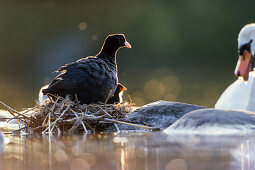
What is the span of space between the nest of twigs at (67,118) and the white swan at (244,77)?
1072 millimetres

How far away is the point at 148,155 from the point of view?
1985 millimetres

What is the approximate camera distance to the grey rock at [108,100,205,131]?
3.92 metres

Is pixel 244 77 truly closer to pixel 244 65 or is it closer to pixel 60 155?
pixel 244 65

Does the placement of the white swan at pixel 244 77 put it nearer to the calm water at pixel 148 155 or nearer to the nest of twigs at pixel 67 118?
the nest of twigs at pixel 67 118

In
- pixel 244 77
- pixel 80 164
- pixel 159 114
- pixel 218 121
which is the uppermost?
pixel 244 77

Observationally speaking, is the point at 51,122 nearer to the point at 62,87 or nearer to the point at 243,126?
the point at 62,87

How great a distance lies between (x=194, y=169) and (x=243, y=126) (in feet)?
4.81

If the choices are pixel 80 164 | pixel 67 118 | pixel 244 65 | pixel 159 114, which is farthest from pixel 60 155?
pixel 244 65

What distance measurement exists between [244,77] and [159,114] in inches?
35.4

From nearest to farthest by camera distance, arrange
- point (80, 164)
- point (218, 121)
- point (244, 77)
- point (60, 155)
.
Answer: point (80, 164) < point (60, 155) < point (218, 121) < point (244, 77)

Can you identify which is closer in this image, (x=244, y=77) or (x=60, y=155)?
(x=60, y=155)

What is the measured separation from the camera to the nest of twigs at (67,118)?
3729 millimetres

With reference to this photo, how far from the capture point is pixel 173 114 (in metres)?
4.13

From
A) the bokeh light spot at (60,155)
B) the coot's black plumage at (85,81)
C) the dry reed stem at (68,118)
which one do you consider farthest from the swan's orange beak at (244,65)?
the bokeh light spot at (60,155)
